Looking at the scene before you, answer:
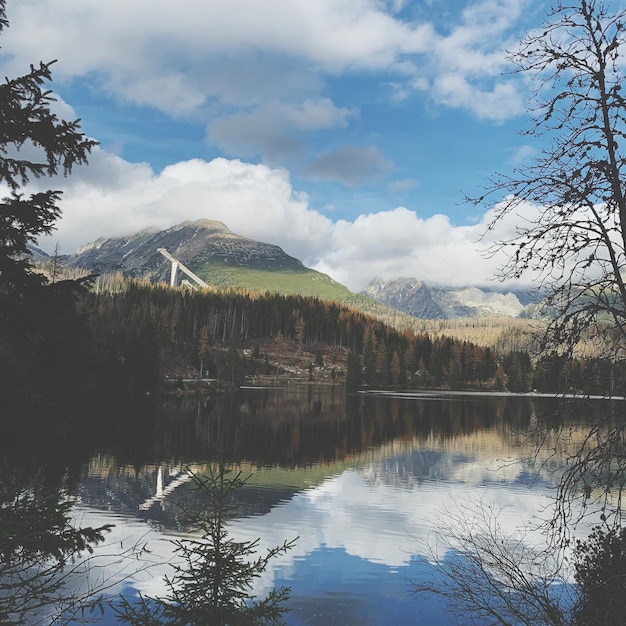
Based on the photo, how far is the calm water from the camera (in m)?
18.2

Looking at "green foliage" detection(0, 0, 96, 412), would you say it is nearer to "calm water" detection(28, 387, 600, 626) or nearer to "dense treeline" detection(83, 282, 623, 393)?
"calm water" detection(28, 387, 600, 626)

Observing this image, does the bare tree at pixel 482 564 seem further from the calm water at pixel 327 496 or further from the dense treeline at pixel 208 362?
the dense treeline at pixel 208 362

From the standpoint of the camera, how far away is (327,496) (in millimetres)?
31672

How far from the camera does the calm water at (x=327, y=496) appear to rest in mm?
18156

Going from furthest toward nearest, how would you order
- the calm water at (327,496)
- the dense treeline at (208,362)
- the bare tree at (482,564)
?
the calm water at (327,496)
the bare tree at (482,564)
the dense treeline at (208,362)

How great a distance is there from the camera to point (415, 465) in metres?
41.1

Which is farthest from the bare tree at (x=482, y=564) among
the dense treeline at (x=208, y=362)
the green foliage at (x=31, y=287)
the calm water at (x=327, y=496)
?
the green foliage at (x=31, y=287)

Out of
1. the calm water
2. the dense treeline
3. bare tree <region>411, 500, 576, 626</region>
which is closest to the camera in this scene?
the dense treeline

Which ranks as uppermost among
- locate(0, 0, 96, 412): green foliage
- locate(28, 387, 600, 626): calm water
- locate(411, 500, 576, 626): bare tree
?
locate(0, 0, 96, 412): green foliage

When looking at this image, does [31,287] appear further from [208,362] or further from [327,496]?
[208,362]

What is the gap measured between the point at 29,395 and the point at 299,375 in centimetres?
17829

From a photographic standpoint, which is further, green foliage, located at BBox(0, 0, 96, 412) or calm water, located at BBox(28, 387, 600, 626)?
calm water, located at BBox(28, 387, 600, 626)

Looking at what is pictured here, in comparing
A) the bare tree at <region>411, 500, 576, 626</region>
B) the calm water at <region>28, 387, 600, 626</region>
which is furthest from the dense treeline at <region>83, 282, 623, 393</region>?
the bare tree at <region>411, 500, 576, 626</region>

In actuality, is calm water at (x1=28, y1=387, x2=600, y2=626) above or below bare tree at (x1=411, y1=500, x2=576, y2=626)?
below
